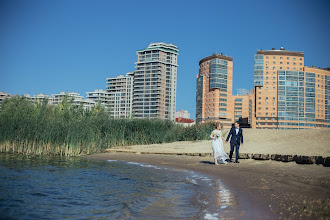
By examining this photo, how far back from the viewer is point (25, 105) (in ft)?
67.6

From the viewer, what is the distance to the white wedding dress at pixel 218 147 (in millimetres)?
12617

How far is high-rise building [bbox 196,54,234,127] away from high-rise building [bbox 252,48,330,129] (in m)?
11.4

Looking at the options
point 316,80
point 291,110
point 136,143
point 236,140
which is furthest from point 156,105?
point 236,140

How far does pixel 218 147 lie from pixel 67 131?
30.4ft

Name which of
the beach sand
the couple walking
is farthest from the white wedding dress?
the beach sand

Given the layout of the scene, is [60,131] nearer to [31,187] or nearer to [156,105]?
[31,187]

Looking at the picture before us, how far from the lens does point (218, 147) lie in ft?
42.2

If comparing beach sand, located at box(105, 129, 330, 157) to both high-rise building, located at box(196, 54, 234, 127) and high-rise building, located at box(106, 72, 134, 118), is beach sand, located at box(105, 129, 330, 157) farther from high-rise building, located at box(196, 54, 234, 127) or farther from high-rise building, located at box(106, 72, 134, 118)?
high-rise building, located at box(106, 72, 134, 118)

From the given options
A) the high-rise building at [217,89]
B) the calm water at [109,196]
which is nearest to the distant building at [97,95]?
the high-rise building at [217,89]

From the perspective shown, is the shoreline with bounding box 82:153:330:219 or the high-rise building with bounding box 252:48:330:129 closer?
the shoreline with bounding box 82:153:330:219

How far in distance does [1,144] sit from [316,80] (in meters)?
116

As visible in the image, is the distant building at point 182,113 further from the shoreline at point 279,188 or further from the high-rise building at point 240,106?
the shoreline at point 279,188

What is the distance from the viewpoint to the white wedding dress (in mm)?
12617

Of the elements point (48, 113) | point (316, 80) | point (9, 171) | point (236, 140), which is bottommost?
point (9, 171)
